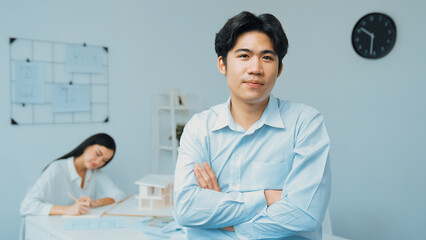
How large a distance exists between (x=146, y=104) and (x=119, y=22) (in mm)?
759

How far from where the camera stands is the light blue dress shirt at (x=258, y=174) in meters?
1.18

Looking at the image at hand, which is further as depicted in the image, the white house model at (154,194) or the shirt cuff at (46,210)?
the white house model at (154,194)

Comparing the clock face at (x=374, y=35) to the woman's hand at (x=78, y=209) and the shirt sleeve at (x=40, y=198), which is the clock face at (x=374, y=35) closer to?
the woman's hand at (x=78, y=209)

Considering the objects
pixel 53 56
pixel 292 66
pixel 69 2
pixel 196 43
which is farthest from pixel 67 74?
pixel 292 66

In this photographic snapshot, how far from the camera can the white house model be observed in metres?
2.28

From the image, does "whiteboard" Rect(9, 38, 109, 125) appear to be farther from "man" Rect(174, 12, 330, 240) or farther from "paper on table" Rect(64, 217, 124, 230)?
"man" Rect(174, 12, 330, 240)

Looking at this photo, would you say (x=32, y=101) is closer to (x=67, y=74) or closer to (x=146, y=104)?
(x=67, y=74)

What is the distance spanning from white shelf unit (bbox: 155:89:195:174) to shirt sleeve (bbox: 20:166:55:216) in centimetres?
118

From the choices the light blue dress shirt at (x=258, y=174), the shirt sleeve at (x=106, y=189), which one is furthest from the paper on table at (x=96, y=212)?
the light blue dress shirt at (x=258, y=174)

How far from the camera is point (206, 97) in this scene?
150 inches

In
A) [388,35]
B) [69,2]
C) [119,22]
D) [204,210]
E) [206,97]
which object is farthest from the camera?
[206,97]

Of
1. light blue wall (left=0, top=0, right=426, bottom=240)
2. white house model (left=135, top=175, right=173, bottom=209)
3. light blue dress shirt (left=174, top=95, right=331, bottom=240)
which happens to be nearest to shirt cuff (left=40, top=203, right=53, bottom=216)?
white house model (left=135, top=175, right=173, bottom=209)

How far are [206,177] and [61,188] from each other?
159cm

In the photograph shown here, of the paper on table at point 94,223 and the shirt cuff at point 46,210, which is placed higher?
the shirt cuff at point 46,210
